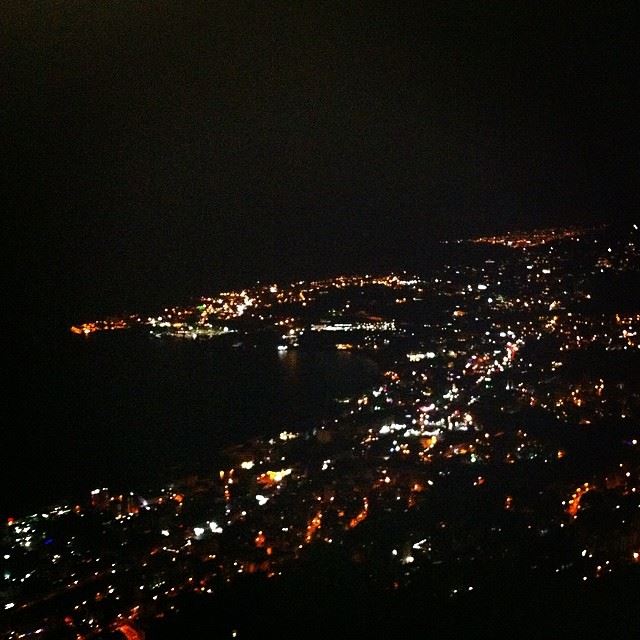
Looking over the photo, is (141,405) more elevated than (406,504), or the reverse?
(406,504)

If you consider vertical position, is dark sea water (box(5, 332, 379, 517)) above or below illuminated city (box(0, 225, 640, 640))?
below

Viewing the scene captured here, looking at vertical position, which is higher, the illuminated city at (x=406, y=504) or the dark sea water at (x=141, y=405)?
the illuminated city at (x=406, y=504)

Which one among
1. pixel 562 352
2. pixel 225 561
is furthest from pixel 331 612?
pixel 562 352

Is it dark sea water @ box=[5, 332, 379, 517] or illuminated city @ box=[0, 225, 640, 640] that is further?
dark sea water @ box=[5, 332, 379, 517]

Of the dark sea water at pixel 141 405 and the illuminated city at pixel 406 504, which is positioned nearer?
the illuminated city at pixel 406 504

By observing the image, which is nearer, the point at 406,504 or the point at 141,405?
the point at 406,504
